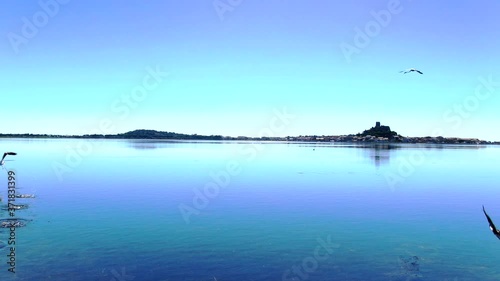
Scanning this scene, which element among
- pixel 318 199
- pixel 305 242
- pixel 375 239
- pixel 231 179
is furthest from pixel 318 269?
pixel 231 179

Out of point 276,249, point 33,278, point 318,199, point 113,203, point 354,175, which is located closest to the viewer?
point 33,278

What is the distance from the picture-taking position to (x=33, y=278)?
17500 mm

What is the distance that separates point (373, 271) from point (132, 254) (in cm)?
1206

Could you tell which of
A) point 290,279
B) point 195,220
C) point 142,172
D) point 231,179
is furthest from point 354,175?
point 290,279

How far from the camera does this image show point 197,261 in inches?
795

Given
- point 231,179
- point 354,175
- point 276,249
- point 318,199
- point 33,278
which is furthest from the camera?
point 354,175

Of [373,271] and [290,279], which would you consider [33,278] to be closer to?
[290,279]

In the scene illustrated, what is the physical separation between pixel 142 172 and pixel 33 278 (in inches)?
1903

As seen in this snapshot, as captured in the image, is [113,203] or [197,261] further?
[113,203]

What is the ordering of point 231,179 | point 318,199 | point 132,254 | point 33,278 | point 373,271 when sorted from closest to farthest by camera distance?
point 33,278, point 373,271, point 132,254, point 318,199, point 231,179

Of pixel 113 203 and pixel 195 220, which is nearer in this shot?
pixel 195 220

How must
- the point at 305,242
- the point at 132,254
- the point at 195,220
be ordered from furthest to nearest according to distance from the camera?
the point at 195,220, the point at 305,242, the point at 132,254

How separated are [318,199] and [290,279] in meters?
23.2

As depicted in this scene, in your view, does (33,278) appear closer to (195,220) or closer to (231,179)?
(195,220)
